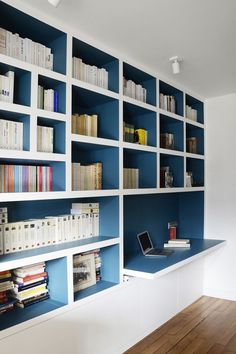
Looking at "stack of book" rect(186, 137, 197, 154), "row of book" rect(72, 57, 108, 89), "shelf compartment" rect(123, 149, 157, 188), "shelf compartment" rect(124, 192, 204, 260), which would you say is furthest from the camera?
"stack of book" rect(186, 137, 197, 154)

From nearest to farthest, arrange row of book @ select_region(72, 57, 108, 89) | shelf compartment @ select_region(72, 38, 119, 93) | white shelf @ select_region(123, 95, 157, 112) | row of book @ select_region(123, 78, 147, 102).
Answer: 1. row of book @ select_region(72, 57, 108, 89)
2. shelf compartment @ select_region(72, 38, 119, 93)
3. white shelf @ select_region(123, 95, 157, 112)
4. row of book @ select_region(123, 78, 147, 102)

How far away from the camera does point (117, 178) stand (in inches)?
93.9

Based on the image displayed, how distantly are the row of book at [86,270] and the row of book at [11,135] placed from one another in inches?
38.4

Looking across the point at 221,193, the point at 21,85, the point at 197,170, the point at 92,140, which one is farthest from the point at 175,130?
the point at 21,85

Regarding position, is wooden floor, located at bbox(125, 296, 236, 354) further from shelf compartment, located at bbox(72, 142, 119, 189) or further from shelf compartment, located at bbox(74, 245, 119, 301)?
shelf compartment, located at bbox(72, 142, 119, 189)

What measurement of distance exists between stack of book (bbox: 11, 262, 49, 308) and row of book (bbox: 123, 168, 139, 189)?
1.05 meters

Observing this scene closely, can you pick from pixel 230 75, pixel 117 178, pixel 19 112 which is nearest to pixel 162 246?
pixel 117 178

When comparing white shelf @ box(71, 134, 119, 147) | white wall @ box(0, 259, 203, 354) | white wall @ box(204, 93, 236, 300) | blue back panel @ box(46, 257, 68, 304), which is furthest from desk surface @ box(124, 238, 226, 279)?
white shelf @ box(71, 134, 119, 147)

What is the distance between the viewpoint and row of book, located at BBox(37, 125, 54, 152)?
1.92 m

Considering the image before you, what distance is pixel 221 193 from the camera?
3.61 m

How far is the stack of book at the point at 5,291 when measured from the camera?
1.85m

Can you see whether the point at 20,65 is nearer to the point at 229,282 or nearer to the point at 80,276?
the point at 80,276

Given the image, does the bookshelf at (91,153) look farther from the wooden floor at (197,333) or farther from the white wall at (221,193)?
the wooden floor at (197,333)

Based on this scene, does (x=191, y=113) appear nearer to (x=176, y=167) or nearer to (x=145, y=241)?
(x=176, y=167)
